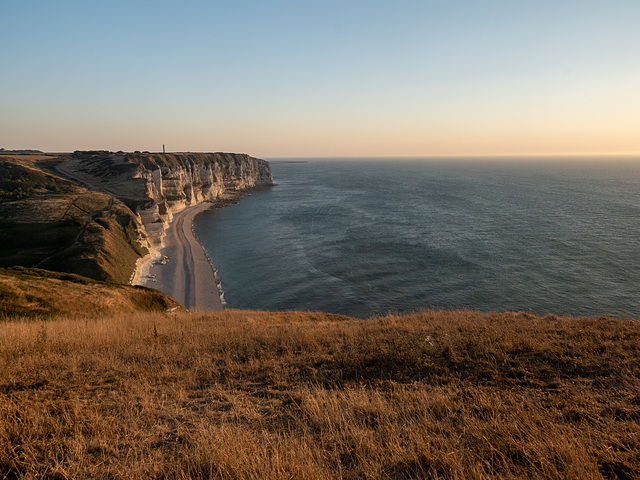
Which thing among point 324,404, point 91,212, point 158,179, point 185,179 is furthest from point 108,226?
point 185,179

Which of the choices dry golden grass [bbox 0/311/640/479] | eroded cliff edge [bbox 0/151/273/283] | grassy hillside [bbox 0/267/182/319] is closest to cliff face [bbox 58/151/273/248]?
eroded cliff edge [bbox 0/151/273/283]

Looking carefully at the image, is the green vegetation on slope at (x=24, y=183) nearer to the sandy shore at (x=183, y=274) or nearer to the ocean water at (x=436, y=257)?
the sandy shore at (x=183, y=274)

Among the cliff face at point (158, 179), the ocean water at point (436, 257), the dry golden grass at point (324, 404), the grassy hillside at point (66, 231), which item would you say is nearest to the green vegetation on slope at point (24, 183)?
the grassy hillside at point (66, 231)

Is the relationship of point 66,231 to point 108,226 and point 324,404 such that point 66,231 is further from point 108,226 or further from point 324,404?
point 324,404

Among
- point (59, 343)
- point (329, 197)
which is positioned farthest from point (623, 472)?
point (329, 197)

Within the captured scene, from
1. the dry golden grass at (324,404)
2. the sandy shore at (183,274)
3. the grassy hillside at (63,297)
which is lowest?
the sandy shore at (183,274)

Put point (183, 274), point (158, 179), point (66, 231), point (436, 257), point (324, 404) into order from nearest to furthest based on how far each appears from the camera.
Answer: point (324, 404) → point (66, 231) → point (183, 274) → point (436, 257) → point (158, 179)
